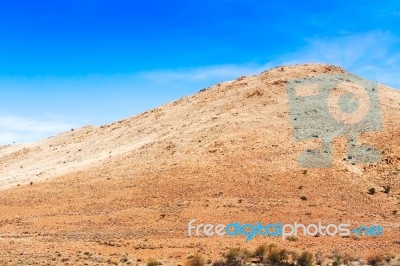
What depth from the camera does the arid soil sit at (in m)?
27.1

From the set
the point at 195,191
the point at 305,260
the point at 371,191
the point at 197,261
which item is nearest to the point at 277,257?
the point at 305,260

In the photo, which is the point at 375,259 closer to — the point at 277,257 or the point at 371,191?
the point at 277,257

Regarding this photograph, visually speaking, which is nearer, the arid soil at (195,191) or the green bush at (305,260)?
the green bush at (305,260)

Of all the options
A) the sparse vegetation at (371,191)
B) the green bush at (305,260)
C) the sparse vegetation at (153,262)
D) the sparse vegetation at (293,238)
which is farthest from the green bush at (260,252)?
the sparse vegetation at (371,191)

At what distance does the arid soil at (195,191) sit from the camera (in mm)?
27141

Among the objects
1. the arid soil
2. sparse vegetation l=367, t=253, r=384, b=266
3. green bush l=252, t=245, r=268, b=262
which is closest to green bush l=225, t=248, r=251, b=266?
green bush l=252, t=245, r=268, b=262

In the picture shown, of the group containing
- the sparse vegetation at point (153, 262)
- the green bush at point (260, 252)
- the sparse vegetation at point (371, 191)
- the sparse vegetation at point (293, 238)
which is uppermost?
the sparse vegetation at point (371, 191)

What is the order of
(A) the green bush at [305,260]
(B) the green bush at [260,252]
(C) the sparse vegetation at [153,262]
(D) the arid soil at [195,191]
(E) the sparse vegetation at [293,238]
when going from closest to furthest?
(A) the green bush at [305,260] → (C) the sparse vegetation at [153,262] → (B) the green bush at [260,252] → (D) the arid soil at [195,191] → (E) the sparse vegetation at [293,238]

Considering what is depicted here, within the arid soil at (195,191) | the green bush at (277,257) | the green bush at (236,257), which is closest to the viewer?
the green bush at (236,257)

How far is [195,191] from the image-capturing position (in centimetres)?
3803

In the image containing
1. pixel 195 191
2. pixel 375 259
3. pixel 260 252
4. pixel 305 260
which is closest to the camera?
pixel 305 260

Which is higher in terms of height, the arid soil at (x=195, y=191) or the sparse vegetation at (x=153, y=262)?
the arid soil at (x=195, y=191)

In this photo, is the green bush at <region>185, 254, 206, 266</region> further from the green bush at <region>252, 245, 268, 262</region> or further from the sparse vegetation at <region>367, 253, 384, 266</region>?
the sparse vegetation at <region>367, 253, 384, 266</region>

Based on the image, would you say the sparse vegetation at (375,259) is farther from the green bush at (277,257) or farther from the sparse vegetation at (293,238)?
the sparse vegetation at (293,238)
